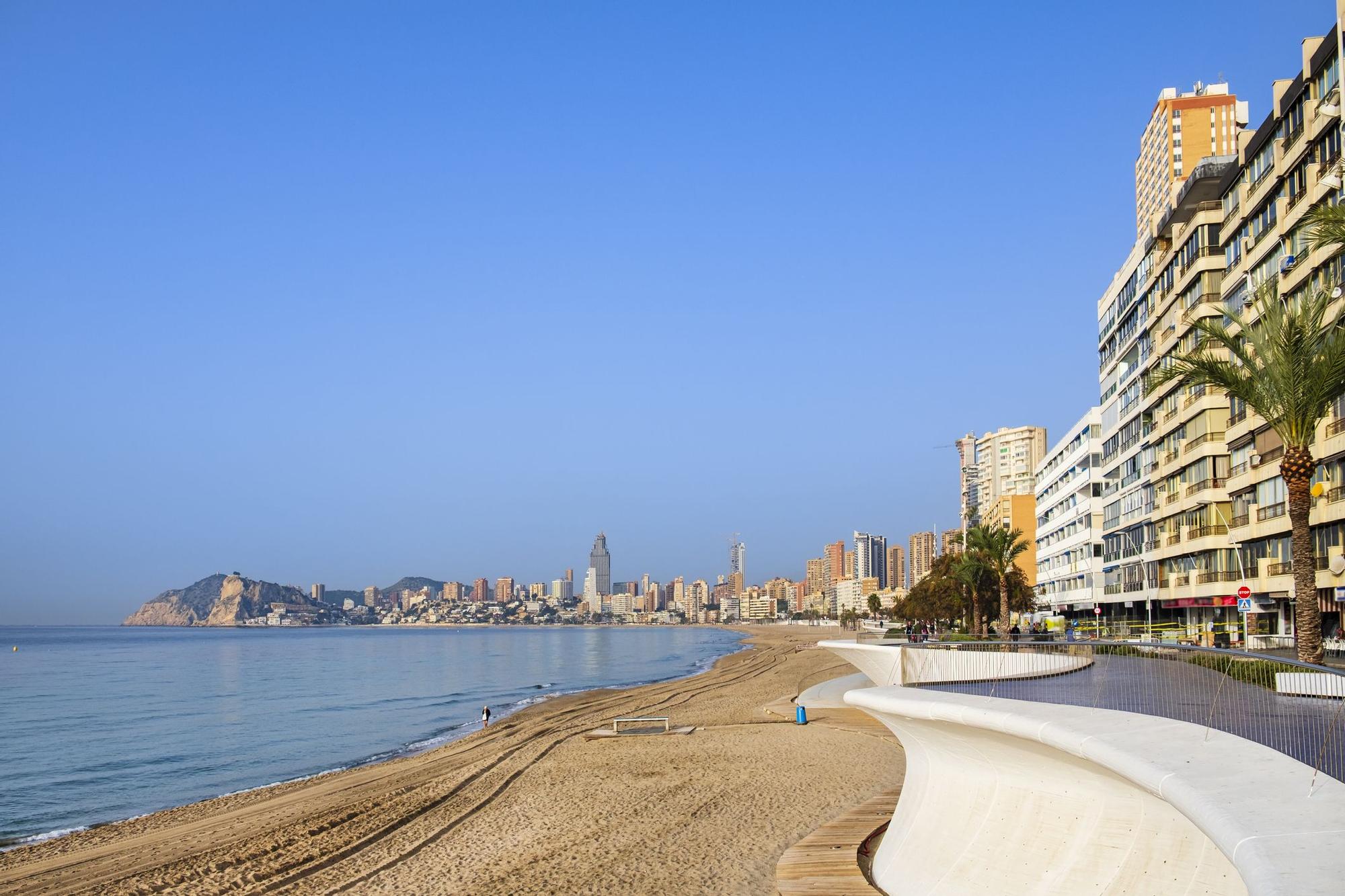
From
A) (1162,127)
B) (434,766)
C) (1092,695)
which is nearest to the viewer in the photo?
(1092,695)

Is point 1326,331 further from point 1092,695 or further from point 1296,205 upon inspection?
point 1296,205

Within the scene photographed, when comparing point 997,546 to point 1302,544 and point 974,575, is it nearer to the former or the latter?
point 974,575

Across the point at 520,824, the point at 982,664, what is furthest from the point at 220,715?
the point at 982,664

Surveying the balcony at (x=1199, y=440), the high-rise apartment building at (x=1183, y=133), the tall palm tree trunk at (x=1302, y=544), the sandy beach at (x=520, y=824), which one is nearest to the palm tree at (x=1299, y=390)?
the tall palm tree trunk at (x=1302, y=544)

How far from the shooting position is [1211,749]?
236 inches

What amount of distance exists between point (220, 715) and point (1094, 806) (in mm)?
51797

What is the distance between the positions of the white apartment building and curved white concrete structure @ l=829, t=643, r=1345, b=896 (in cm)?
6117

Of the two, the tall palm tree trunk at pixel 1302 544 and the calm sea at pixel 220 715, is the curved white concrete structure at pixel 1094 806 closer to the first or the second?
the tall palm tree trunk at pixel 1302 544

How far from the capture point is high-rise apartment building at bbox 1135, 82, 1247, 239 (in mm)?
117956

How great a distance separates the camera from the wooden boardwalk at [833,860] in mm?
11797

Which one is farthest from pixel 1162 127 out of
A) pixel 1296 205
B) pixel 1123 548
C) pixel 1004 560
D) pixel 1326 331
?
pixel 1326 331

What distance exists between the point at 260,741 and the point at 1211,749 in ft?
133

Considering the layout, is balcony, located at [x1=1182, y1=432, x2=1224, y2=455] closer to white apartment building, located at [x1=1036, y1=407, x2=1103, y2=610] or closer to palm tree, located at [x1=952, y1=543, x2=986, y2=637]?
palm tree, located at [x1=952, y1=543, x2=986, y2=637]

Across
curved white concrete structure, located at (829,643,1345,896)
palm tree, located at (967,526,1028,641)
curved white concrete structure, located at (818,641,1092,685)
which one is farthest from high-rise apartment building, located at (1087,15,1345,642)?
curved white concrete structure, located at (829,643,1345,896)
